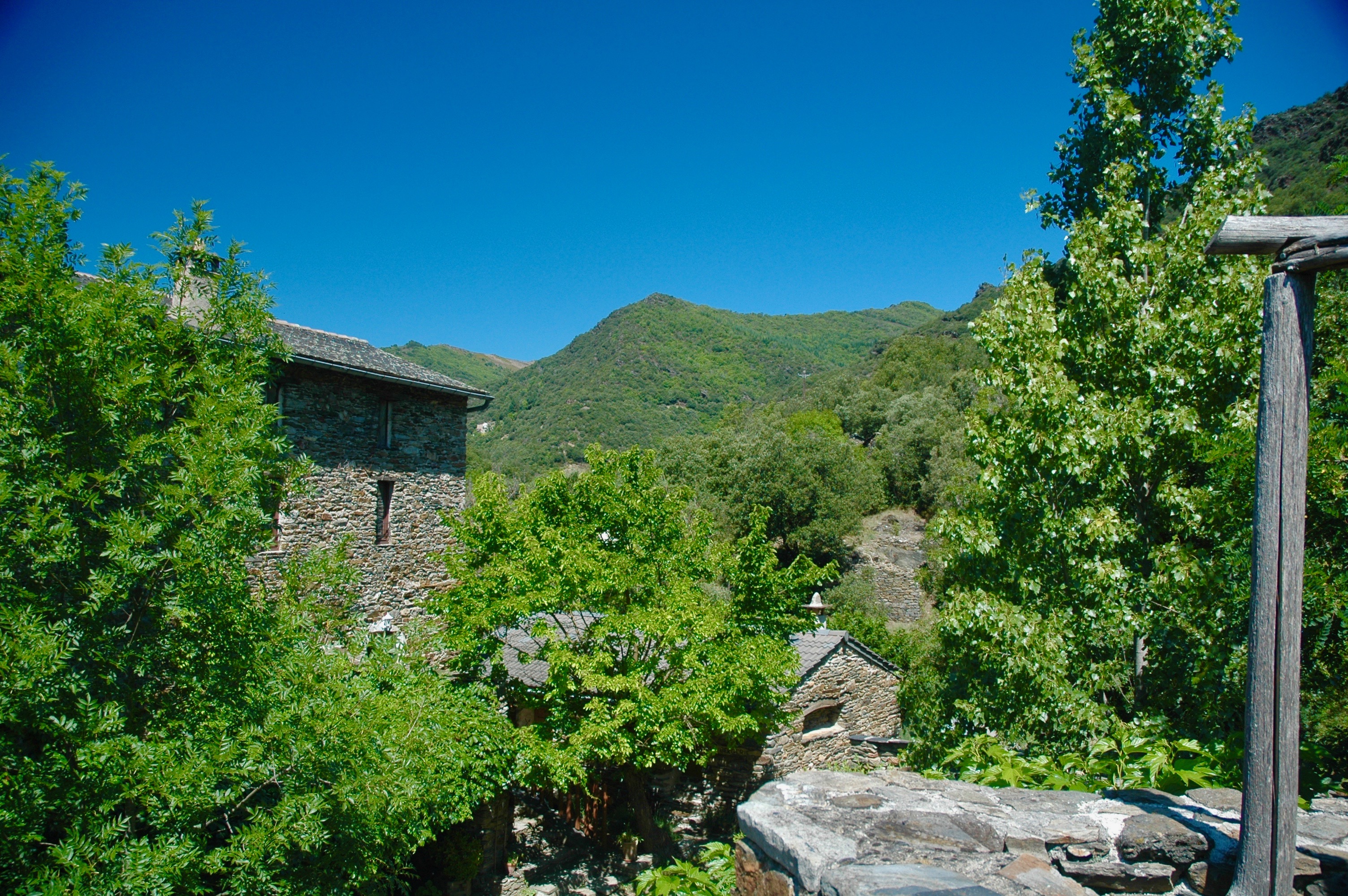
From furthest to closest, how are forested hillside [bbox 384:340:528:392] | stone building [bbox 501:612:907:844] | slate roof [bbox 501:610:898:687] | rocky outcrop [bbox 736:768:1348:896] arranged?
forested hillside [bbox 384:340:528:392] → slate roof [bbox 501:610:898:687] → stone building [bbox 501:612:907:844] → rocky outcrop [bbox 736:768:1348:896]

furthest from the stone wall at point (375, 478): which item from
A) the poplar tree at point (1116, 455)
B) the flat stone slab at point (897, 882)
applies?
the flat stone slab at point (897, 882)

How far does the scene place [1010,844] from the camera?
3271mm

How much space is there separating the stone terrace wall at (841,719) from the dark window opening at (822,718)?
0.05 metres

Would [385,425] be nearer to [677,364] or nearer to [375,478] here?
[375,478]

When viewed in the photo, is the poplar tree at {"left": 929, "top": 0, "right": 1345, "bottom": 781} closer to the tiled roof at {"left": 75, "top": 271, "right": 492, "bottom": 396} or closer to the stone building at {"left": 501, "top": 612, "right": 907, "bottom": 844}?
the stone building at {"left": 501, "top": 612, "right": 907, "bottom": 844}

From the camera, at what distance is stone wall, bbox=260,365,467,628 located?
12.2 metres

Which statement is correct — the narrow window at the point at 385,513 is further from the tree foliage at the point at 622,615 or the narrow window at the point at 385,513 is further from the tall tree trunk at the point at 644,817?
the tall tree trunk at the point at 644,817

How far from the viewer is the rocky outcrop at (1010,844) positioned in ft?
9.52

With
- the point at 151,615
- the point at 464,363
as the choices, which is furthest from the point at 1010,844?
the point at 464,363

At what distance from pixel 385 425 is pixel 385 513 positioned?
1.67 m

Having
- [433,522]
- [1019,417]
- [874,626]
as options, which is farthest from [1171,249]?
[874,626]

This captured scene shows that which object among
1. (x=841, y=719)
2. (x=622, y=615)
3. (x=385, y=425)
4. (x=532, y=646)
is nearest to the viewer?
(x=622, y=615)

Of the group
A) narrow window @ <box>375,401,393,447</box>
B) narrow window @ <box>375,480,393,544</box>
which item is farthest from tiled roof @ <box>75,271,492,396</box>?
narrow window @ <box>375,480,393,544</box>

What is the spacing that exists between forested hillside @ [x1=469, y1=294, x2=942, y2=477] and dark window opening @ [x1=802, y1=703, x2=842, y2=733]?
38091mm
